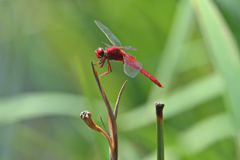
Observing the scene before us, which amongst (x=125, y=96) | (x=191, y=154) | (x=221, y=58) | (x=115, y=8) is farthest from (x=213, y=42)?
(x=115, y=8)

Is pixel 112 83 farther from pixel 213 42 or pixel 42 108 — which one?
pixel 213 42

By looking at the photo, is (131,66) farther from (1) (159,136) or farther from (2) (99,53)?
(1) (159,136)

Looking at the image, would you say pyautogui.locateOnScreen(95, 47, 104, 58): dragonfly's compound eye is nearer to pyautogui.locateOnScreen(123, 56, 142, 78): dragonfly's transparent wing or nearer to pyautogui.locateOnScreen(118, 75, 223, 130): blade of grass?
pyautogui.locateOnScreen(123, 56, 142, 78): dragonfly's transparent wing

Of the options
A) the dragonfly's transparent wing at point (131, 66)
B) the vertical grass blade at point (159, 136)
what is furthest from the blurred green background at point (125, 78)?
the vertical grass blade at point (159, 136)

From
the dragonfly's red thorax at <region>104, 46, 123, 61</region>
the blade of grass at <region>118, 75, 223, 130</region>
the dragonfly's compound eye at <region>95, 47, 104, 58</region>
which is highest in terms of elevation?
the blade of grass at <region>118, 75, 223, 130</region>

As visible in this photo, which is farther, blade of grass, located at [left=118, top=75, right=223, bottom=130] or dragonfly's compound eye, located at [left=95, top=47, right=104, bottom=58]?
blade of grass, located at [left=118, top=75, right=223, bottom=130]

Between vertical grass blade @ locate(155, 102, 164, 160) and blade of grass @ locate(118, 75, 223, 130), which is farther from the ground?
blade of grass @ locate(118, 75, 223, 130)

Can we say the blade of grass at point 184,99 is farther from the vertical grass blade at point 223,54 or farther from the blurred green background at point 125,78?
the vertical grass blade at point 223,54

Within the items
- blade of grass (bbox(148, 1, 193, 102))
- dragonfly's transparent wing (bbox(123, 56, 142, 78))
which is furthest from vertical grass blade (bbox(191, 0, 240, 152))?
blade of grass (bbox(148, 1, 193, 102))

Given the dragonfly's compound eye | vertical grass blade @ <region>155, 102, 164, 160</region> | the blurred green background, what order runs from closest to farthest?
1. vertical grass blade @ <region>155, 102, 164, 160</region>
2. the dragonfly's compound eye
3. the blurred green background
